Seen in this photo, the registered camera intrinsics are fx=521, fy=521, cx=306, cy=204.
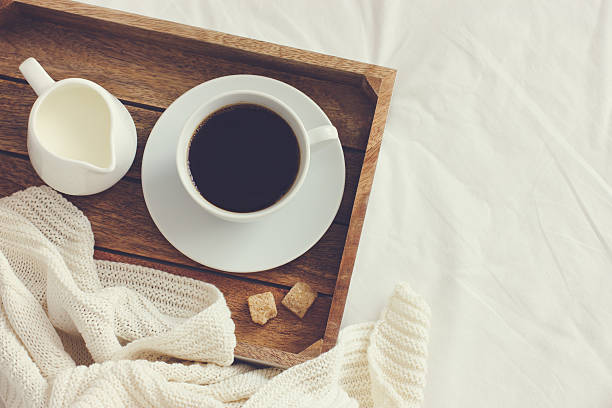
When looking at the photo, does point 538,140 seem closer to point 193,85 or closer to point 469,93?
point 469,93

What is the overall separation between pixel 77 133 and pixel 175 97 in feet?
0.45

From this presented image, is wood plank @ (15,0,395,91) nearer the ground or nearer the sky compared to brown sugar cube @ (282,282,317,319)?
nearer the sky

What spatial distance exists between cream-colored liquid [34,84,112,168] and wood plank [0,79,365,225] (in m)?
0.05

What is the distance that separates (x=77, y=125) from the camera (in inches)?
25.9

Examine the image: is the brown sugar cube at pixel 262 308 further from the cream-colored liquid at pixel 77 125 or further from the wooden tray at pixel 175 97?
the cream-colored liquid at pixel 77 125

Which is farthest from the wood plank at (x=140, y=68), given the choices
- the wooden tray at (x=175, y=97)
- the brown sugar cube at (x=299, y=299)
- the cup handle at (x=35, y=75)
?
the brown sugar cube at (x=299, y=299)

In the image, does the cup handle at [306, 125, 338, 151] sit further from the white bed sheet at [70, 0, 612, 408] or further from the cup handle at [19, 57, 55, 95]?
the cup handle at [19, 57, 55, 95]

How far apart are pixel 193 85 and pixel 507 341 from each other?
2.01ft

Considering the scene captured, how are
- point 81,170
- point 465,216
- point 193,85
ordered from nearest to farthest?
point 81,170 → point 193,85 → point 465,216

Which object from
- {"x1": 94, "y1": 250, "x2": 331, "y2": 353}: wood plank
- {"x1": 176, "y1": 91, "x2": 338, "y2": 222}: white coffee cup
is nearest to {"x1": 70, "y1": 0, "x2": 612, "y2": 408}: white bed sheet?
{"x1": 94, "y1": 250, "x2": 331, "y2": 353}: wood plank

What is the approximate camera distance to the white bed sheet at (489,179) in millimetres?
817

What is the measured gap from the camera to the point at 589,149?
0.86 meters

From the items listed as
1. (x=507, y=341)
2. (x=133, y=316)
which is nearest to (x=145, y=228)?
(x=133, y=316)

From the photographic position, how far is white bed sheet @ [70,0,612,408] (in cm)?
82
